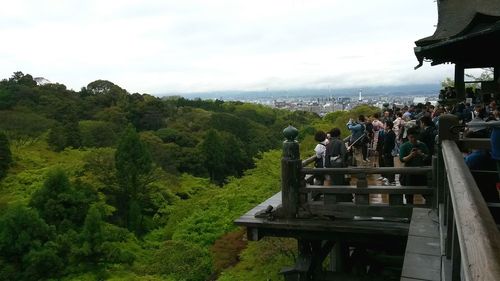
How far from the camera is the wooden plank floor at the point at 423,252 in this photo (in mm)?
3154

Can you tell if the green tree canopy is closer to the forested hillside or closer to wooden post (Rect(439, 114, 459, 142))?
the forested hillside

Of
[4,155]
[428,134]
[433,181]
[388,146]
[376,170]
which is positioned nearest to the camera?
[433,181]

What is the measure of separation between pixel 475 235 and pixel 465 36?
5584 mm

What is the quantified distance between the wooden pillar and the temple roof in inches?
4.5

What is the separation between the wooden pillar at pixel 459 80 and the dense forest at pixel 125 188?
5.98m

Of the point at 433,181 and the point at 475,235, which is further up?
the point at 475,235

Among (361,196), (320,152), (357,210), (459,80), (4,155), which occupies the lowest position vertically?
(4,155)

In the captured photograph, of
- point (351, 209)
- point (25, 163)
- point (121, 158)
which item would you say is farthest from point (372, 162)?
point (25, 163)

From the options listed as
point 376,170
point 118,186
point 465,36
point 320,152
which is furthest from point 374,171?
point 118,186

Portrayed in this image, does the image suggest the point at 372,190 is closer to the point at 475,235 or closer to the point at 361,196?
the point at 361,196

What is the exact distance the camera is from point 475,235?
120 centimetres

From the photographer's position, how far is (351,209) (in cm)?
575

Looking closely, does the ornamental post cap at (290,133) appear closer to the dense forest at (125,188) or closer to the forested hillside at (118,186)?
the dense forest at (125,188)

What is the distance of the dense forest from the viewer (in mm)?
20469
